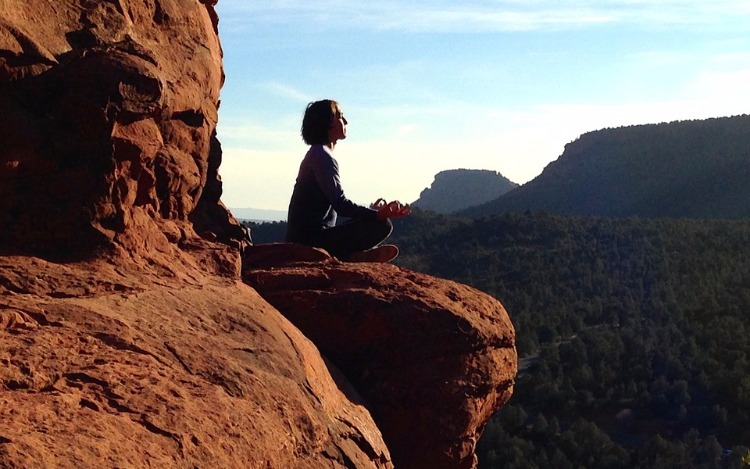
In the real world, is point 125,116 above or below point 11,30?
below

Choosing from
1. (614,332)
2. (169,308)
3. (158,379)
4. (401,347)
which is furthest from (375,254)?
(614,332)

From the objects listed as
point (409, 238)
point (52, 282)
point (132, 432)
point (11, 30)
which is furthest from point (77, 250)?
point (409, 238)

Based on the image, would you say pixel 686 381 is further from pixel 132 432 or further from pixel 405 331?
pixel 132 432

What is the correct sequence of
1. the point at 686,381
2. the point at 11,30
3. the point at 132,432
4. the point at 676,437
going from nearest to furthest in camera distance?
1. the point at 132,432
2. the point at 11,30
3. the point at 676,437
4. the point at 686,381

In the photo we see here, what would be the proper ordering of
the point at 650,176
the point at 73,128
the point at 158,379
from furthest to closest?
the point at 650,176 < the point at 73,128 < the point at 158,379

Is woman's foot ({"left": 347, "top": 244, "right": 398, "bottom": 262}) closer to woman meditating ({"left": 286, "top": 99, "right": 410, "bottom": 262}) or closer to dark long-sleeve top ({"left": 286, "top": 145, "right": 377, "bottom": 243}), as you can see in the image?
woman meditating ({"left": 286, "top": 99, "right": 410, "bottom": 262})

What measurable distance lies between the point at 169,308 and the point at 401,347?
1.76 m

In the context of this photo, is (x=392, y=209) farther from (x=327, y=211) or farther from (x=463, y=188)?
(x=463, y=188)

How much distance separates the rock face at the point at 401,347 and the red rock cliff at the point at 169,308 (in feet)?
0.04

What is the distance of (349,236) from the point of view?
738 centimetres

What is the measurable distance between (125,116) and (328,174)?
92.6 inches

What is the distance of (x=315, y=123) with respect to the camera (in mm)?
7367

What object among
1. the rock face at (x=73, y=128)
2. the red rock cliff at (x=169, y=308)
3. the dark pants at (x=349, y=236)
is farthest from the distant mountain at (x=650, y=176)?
the rock face at (x=73, y=128)

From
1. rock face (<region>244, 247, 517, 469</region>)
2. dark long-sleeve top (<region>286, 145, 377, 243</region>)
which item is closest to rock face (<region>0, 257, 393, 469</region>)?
rock face (<region>244, 247, 517, 469</region>)
